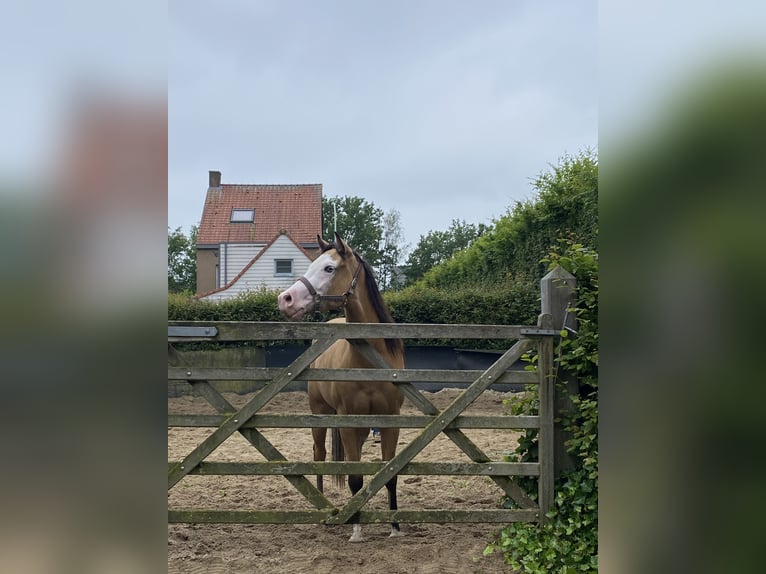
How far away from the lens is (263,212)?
93.4 ft

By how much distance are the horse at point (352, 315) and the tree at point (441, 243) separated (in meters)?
43.1

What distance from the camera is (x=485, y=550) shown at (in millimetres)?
3293

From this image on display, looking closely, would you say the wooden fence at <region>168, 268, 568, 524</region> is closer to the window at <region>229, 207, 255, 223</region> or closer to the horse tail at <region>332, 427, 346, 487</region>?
the horse tail at <region>332, 427, 346, 487</region>

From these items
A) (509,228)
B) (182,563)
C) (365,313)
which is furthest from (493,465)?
(509,228)

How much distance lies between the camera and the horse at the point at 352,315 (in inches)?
153

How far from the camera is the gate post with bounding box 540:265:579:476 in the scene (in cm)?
333

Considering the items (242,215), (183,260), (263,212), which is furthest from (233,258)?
(183,260)

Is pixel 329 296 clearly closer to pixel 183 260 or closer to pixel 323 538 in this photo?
pixel 323 538

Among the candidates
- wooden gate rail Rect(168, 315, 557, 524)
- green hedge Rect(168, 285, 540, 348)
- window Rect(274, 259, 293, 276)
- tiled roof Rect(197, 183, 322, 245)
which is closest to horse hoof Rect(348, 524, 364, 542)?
wooden gate rail Rect(168, 315, 557, 524)

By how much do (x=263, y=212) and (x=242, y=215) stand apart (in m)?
1.00

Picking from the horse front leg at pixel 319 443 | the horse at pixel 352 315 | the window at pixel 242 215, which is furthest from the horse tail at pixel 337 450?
the window at pixel 242 215
